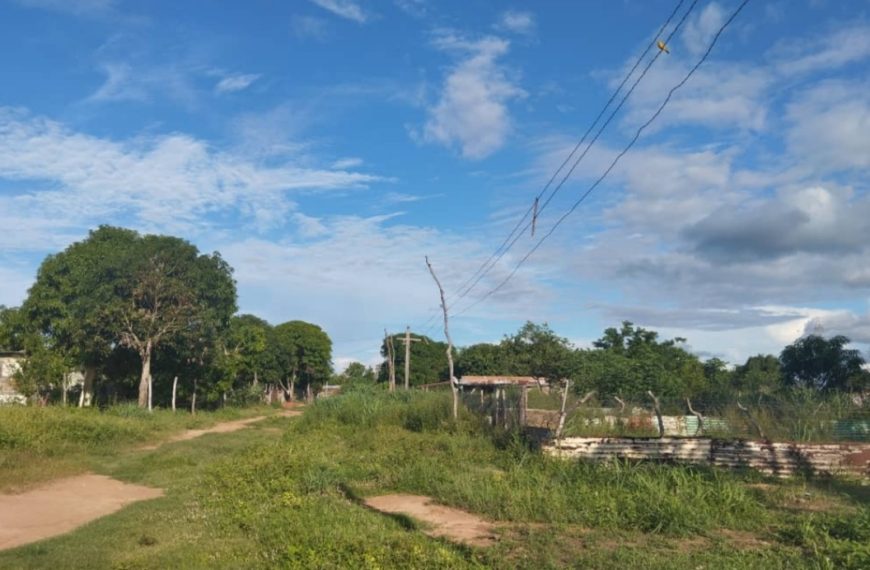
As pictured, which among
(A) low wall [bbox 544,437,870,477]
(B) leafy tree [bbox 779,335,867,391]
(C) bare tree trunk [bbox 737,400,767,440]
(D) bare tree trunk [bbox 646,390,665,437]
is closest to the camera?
(A) low wall [bbox 544,437,870,477]

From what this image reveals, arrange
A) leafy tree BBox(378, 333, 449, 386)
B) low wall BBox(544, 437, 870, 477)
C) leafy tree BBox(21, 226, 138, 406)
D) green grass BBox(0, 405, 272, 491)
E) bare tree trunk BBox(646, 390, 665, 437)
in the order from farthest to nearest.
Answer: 1. leafy tree BBox(378, 333, 449, 386)
2. leafy tree BBox(21, 226, 138, 406)
3. bare tree trunk BBox(646, 390, 665, 437)
4. green grass BBox(0, 405, 272, 491)
5. low wall BBox(544, 437, 870, 477)

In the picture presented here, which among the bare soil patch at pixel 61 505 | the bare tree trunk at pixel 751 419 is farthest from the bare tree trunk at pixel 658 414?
the bare soil patch at pixel 61 505

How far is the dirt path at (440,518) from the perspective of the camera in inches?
342

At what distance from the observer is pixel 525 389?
1761 cm

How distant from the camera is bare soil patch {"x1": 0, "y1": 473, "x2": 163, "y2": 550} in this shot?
9984 millimetres

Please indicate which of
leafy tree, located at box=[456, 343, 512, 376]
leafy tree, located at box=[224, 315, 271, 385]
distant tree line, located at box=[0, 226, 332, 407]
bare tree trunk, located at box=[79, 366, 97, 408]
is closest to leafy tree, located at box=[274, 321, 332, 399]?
leafy tree, located at box=[456, 343, 512, 376]

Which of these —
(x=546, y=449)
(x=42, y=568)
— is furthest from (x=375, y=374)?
(x=42, y=568)

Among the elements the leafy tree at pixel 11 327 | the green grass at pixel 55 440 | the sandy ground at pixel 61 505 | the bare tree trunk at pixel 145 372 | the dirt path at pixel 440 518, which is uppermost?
the leafy tree at pixel 11 327

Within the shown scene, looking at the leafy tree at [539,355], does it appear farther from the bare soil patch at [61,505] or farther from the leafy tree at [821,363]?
the bare soil patch at [61,505]

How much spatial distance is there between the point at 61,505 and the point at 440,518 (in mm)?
6781

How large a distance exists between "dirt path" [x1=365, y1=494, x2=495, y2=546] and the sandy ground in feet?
14.5

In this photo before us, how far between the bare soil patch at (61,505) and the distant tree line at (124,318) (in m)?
16.9

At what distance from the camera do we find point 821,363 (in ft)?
129

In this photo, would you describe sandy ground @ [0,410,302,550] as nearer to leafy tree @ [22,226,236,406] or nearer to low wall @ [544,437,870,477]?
low wall @ [544,437,870,477]
